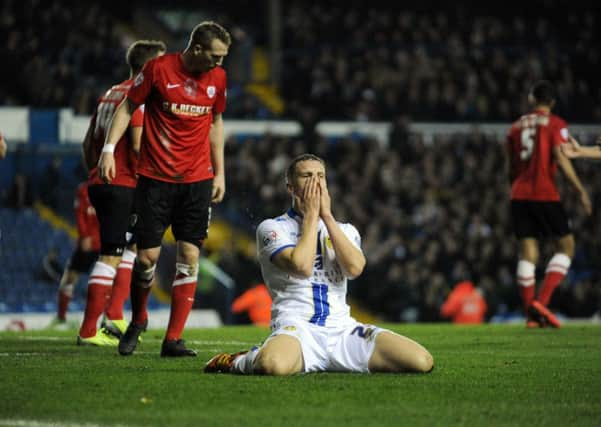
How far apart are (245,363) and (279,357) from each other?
28 centimetres

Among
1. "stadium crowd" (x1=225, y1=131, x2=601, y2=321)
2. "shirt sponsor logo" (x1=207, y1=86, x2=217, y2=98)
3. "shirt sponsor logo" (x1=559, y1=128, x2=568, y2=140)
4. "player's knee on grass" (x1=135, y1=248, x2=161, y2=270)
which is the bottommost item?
"stadium crowd" (x1=225, y1=131, x2=601, y2=321)

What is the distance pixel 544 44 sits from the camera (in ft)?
106

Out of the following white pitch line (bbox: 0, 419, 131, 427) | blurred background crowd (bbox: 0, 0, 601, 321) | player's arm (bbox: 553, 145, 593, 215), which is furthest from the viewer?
blurred background crowd (bbox: 0, 0, 601, 321)

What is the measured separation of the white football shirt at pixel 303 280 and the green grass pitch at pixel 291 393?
37 centimetres

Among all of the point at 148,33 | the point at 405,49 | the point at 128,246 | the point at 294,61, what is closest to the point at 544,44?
the point at 405,49

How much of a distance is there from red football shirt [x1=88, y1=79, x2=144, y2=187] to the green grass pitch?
140cm

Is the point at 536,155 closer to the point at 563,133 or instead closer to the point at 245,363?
the point at 563,133

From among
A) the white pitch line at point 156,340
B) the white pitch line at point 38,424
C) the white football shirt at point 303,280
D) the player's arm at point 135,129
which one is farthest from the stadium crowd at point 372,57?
the white pitch line at point 38,424

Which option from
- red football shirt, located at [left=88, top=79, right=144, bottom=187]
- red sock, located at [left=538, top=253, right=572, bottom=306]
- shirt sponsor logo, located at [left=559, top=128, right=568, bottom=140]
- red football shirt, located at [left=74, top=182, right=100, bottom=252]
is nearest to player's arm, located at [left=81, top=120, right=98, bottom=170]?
red football shirt, located at [left=88, top=79, right=144, bottom=187]

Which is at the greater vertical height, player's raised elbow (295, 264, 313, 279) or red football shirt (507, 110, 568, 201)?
red football shirt (507, 110, 568, 201)

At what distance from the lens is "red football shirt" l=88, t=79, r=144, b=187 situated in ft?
33.0

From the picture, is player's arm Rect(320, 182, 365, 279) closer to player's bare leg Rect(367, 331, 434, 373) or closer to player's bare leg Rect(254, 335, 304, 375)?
player's bare leg Rect(367, 331, 434, 373)

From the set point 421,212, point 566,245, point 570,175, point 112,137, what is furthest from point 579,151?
point 421,212

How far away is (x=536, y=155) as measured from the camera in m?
13.3
